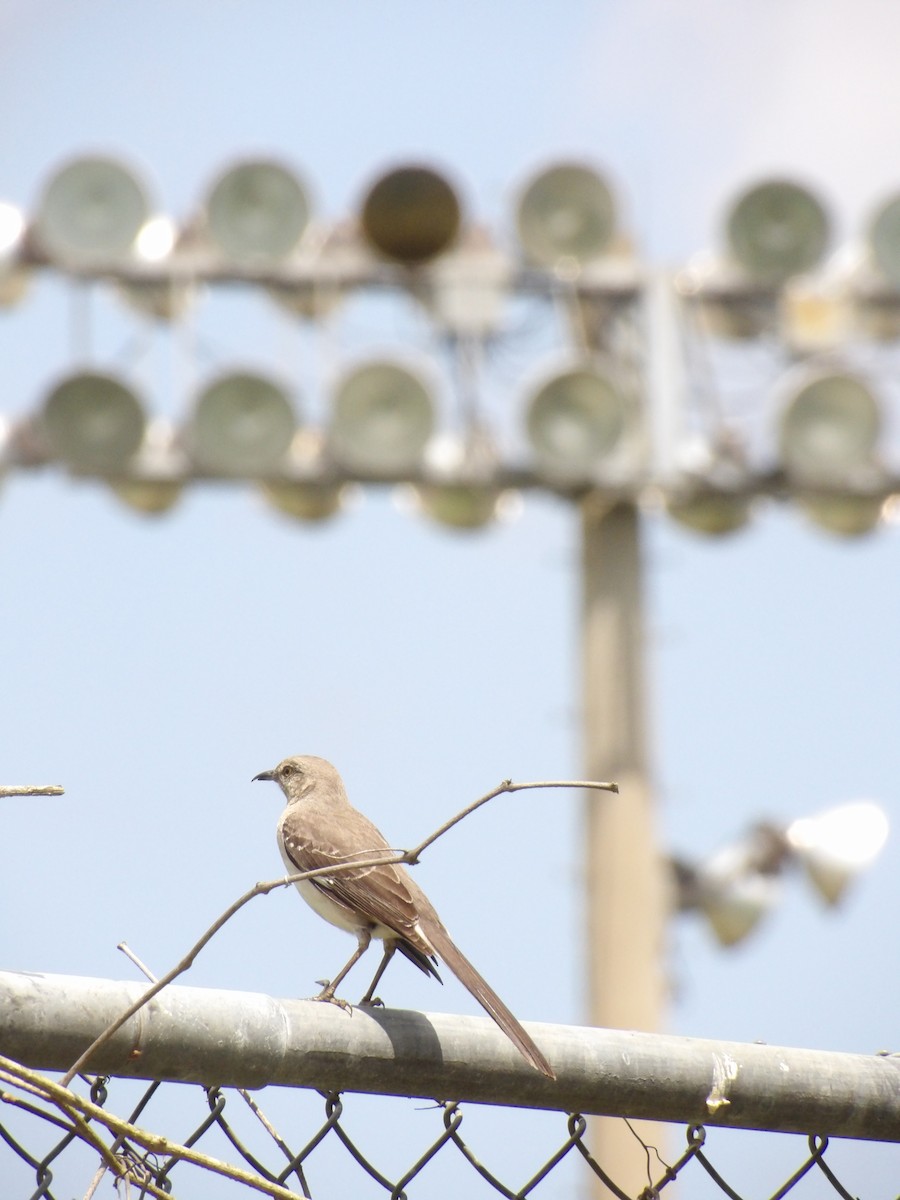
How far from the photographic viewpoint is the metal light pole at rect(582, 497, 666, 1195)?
997cm

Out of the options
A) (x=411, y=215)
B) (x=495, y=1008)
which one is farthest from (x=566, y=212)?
(x=495, y=1008)

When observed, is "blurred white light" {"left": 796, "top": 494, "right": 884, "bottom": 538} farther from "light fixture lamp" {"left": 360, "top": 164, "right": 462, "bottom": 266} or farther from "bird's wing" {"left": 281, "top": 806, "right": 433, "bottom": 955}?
"bird's wing" {"left": 281, "top": 806, "right": 433, "bottom": 955}

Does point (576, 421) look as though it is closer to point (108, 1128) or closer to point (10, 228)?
point (10, 228)

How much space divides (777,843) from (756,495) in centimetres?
213

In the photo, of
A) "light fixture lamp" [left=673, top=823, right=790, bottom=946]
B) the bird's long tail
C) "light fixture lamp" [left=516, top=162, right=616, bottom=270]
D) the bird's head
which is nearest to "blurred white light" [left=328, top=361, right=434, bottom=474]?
"light fixture lamp" [left=516, top=162, right=616, bottom=270]

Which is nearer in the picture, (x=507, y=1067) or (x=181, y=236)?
(x=507, y=1067)

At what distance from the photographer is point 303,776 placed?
4.68m

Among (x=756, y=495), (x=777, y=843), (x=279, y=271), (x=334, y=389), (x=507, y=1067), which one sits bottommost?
(x=777, y=843)

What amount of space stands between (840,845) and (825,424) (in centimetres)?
250

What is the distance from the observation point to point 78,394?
9.94 meters

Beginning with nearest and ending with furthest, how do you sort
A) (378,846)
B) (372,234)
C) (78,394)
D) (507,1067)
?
(507,1067) < (378,846) < (78,394) < (372,234)

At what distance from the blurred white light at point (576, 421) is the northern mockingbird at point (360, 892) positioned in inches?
229

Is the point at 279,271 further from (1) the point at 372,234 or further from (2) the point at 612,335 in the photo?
(2) the point at 612,335

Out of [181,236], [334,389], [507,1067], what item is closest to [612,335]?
[334,389]
